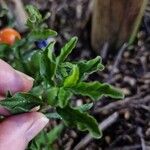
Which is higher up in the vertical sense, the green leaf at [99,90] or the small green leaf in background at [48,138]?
the green leaf at [99,90]

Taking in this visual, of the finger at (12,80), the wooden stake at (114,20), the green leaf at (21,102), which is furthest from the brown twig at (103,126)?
the green leaf at (21,102)

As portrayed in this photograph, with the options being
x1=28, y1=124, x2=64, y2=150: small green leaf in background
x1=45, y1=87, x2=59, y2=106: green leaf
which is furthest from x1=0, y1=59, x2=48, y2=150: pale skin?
x1=28, y1=124, x2=64, y2=150: small green leaf in background

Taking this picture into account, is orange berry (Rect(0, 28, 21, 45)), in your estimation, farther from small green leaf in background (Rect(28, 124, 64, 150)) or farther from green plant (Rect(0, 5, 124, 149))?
green plant (Rect(0, 5, 124, 149))

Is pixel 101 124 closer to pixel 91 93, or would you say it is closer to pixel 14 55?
pixel 14 55

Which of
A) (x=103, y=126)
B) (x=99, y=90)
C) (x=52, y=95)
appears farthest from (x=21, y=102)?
(x=103, y=126)

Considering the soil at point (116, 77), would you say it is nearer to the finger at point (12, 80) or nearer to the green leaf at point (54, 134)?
the green leaf at point (54, 134)

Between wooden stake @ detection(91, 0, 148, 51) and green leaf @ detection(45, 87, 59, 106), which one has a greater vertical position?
green leaf @ detection(45, 87, 59, 106)
